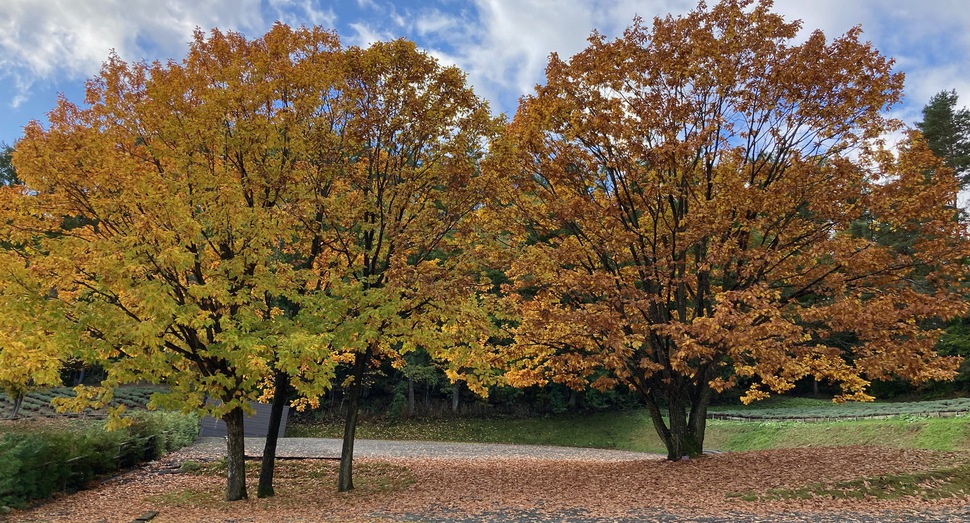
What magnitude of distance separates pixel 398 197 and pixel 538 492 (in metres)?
6.26

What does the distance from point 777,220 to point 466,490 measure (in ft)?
28.1

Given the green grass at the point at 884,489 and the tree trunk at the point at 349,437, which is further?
the tree trunk at the point at 349,437

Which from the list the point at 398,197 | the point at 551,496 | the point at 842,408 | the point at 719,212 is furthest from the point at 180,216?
the point at 842,408

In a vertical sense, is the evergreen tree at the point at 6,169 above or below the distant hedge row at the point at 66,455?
above

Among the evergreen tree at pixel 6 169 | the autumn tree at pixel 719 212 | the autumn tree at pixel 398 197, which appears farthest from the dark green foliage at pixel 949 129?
the evergreen tree at pixel 6 169

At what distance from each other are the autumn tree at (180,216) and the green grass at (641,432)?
18.9 metres

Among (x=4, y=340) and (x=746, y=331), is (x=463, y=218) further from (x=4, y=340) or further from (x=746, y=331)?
(x=4, y=340)

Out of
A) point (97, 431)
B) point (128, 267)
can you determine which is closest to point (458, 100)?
point (128, 267)

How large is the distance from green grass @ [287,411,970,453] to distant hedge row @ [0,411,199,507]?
15525mm

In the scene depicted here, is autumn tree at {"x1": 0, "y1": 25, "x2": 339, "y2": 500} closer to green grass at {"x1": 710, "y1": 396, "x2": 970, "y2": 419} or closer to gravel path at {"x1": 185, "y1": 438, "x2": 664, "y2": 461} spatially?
gravel path at {"x1": 185, "y1": 438, "x2": 664, "y2": 461}

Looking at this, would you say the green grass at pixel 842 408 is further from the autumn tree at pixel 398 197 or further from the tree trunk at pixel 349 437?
the tree trunk at pixel 349 437

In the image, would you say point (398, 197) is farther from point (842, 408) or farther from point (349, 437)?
point (842, 408)

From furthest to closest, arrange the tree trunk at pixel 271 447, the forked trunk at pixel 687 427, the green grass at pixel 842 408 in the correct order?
the green grass at pixel 842 408, the forked trunk at pixel 687 427, the tree trunk at pixel 271 447

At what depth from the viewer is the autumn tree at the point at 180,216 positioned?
8.36 metres
